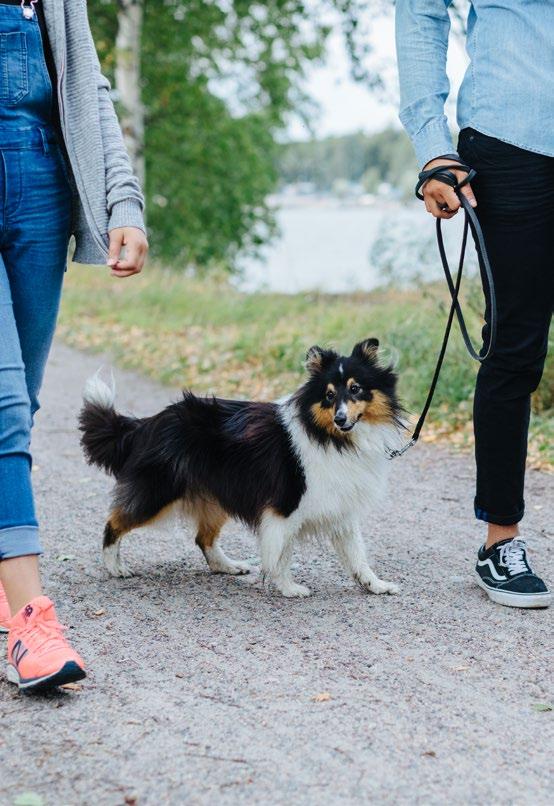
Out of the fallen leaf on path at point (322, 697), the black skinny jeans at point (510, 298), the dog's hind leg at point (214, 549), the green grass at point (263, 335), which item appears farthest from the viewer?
the green grass at point (263, 335)

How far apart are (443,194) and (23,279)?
4.55 feet

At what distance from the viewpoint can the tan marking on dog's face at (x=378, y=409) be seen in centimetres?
393

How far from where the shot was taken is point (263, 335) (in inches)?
389

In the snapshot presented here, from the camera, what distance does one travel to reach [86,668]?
3.06 metres

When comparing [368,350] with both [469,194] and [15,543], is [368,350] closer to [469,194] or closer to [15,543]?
[469,194]

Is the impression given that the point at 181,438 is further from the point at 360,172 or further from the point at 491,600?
the point at 360,172

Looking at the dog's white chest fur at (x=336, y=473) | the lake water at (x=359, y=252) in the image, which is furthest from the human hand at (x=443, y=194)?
the lake water at (x=359, y=252)

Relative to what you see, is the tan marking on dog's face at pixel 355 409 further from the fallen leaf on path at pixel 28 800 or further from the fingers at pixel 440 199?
the fallen leaf on path at pixel 28 800

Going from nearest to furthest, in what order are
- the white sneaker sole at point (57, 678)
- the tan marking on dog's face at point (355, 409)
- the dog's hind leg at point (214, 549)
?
the white sneaker sole at point (57, 678) → the tan marking on dog's face at point (355, 409) → the dog's hind leg at point (214, 549)

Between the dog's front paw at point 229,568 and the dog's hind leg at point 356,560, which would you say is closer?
the dog's hind leg at point 356,560

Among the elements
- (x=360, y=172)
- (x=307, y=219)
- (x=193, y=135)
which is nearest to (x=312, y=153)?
(x=307, y=219)

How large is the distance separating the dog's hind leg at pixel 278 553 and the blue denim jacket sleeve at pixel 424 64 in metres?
1.42

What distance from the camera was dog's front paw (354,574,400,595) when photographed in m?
3.90

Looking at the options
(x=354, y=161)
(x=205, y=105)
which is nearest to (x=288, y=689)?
(x=354, y=161)
